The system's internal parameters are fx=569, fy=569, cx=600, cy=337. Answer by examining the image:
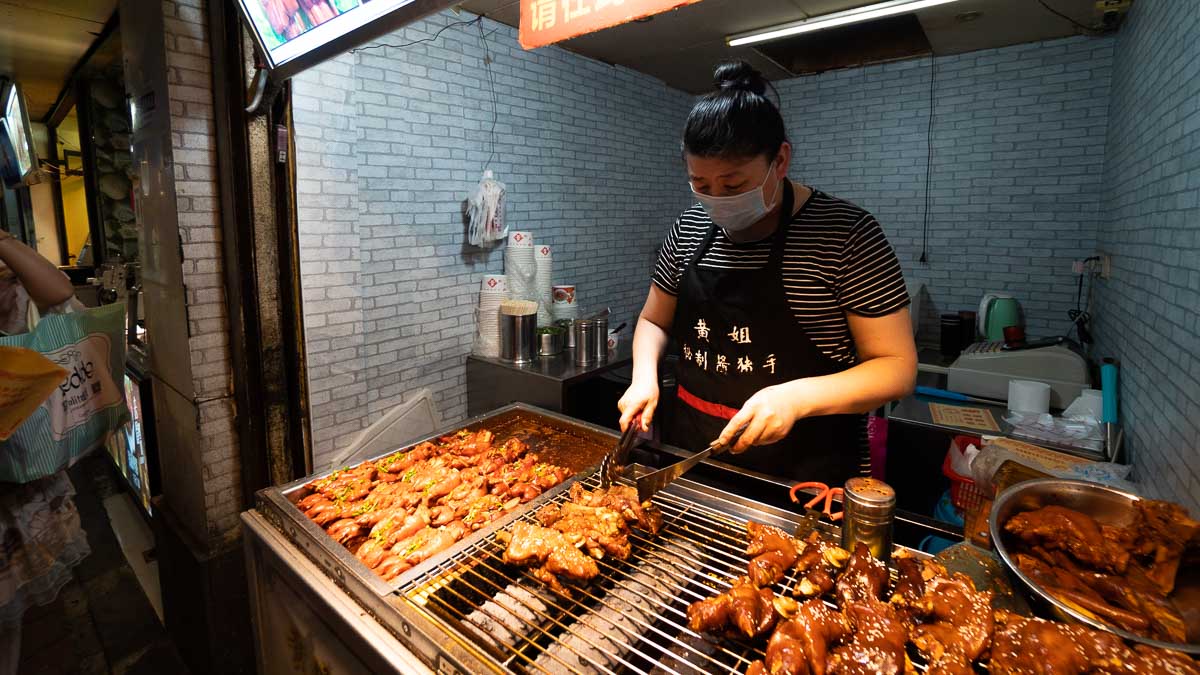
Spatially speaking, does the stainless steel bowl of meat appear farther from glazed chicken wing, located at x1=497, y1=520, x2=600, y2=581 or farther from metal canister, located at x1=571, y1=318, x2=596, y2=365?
metal canister, located at x1=571, y1=318, x2=596, y2=365

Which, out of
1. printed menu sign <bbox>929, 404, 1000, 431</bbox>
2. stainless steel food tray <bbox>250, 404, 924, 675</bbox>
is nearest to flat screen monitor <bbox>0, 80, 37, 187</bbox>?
stainless steel food tray <bbox>250, 404, 924, 675</bbox>

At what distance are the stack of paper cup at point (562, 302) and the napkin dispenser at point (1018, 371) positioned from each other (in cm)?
299

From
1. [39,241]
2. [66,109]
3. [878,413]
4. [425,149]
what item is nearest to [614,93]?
[425,149]

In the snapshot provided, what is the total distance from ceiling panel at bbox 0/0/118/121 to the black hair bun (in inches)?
183

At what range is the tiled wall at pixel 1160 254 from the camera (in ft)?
6.53

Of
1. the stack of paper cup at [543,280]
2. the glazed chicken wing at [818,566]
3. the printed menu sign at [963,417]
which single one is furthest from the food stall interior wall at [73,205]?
the printed menu sign at [963,417]

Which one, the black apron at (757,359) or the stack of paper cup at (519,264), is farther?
the stack of paper cup at (519,264)

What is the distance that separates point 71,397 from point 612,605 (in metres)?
2.58

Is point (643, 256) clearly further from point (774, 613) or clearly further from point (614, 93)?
point (774, 613)

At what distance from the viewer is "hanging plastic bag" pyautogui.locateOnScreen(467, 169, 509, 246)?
440 cm

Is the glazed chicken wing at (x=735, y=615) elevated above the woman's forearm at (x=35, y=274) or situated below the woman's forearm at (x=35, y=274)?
below

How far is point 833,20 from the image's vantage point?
433cm

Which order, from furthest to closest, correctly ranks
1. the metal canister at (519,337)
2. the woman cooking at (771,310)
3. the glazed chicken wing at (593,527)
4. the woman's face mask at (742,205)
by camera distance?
the metal canister at (519,337)
the woman's face mask at (742,205)
the woman cooking at (771,310)
the glazed chicken wing at (593,527)

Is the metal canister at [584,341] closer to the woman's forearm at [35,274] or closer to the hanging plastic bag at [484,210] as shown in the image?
the hanging plastic bag at [484,210]
